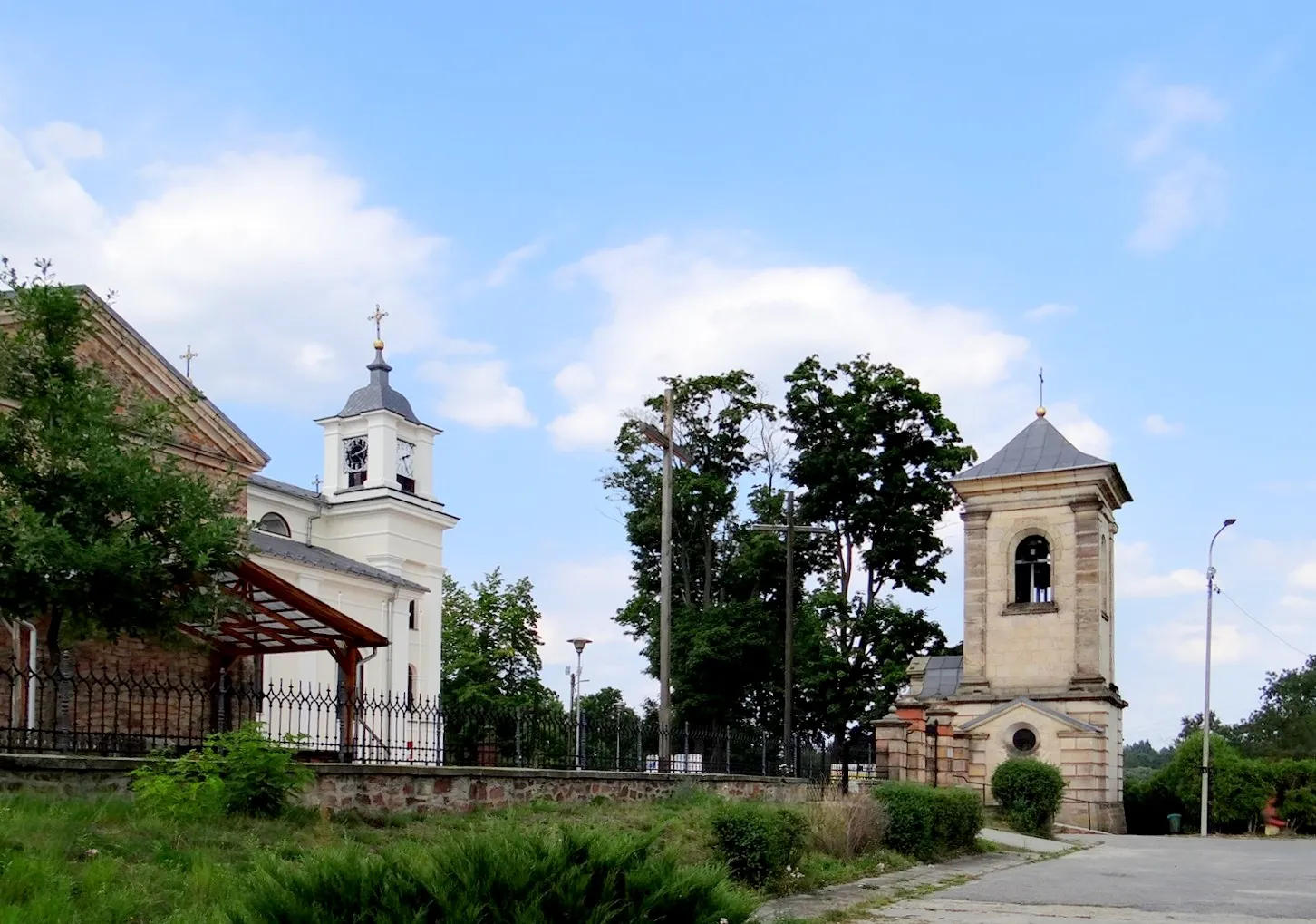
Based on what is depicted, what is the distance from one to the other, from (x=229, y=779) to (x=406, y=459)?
4015 cm

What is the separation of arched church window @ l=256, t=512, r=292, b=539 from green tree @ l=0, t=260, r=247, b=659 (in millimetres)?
32402

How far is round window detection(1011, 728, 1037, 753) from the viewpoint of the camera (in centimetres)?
3331

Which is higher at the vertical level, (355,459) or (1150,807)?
(355,459)

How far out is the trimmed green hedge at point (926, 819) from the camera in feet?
59.8

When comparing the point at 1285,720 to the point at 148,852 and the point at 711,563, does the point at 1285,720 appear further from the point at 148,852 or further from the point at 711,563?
the point at 148,852

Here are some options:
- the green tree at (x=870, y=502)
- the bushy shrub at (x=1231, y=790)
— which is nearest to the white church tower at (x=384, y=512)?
the green tree at (x=870, y=502)

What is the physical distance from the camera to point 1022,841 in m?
24.7

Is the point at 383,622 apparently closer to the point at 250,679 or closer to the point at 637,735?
the point at 250,679

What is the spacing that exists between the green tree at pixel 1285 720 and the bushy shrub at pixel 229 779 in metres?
69.6

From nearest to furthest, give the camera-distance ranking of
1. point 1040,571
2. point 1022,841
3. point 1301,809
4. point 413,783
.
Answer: point 413,783 < point 1022,841 < point 1301,809 < point 1040,571

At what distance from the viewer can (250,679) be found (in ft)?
76.2

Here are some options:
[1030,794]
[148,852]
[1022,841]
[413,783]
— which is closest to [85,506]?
[413,783]

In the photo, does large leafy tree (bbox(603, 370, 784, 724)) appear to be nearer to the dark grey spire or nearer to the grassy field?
the dark grey spire

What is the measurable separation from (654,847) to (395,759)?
11.2 meters
